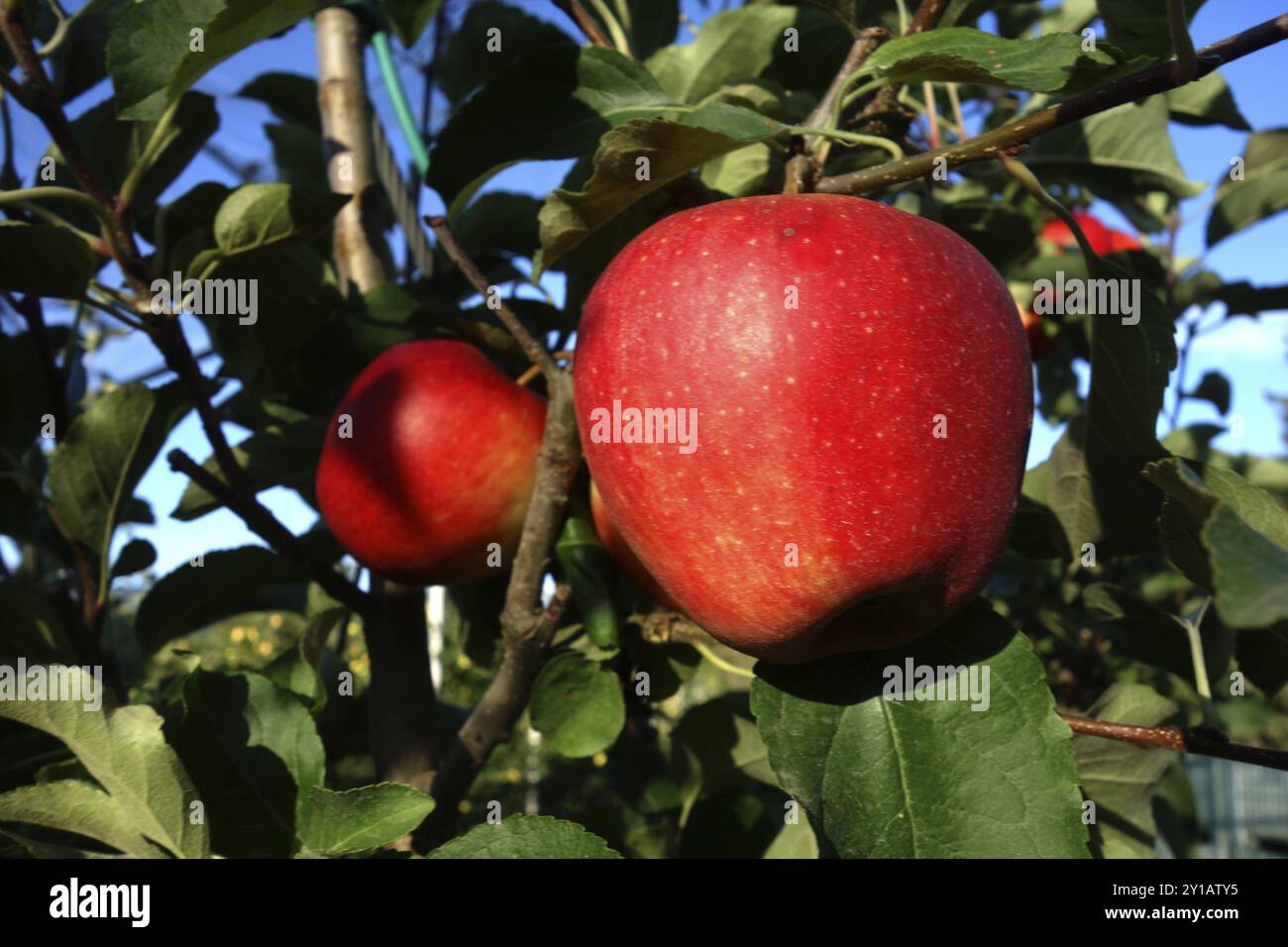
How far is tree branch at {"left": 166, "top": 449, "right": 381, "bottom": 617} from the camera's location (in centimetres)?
84

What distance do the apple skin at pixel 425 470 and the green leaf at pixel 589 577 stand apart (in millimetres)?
98

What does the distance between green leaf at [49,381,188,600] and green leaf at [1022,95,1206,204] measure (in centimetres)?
96

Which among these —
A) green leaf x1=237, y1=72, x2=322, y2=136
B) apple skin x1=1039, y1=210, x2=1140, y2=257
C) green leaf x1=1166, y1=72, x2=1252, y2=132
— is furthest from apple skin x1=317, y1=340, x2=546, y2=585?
apple skin x1=1039, y1=210, x2=1140, y2=257

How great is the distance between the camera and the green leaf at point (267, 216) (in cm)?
85

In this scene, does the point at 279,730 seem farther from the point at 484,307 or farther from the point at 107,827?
the point at 484,307

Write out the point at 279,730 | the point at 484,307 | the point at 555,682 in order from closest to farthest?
1. the point at 279,730
2. the point at 555,682
3. the point at 484,307

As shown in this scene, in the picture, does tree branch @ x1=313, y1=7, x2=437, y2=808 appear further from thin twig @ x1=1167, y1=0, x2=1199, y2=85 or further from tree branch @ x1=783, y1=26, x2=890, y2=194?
thin twig @ x1=1167, y1=0, x2=1199, y2=85

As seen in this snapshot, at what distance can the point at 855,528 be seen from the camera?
0.57 m

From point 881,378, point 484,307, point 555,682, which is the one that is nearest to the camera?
point 881,378

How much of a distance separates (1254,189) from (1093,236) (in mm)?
224

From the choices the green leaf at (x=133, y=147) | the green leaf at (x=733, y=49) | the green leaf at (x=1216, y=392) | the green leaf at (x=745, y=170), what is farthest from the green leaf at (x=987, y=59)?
the green leaf at (x=1216, y=392)

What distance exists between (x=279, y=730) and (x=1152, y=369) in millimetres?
638

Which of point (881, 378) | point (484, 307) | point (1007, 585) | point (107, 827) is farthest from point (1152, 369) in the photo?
point (1007, 585)

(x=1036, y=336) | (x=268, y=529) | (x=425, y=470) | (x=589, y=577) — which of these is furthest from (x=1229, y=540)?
(x=1036, y=336)
